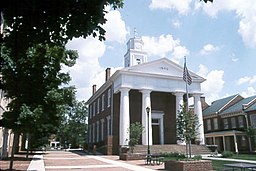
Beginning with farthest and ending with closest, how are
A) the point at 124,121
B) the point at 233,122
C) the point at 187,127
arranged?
1. the point at 233,122
2. the point at 124,121
3. the point at 187,127

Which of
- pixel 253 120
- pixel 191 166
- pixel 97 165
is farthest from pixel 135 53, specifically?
pixel 191 166

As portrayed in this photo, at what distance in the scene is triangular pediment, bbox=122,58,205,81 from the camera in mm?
33562

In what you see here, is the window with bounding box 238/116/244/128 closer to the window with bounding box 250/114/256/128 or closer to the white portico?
the window with bounding box 250/114/256/128

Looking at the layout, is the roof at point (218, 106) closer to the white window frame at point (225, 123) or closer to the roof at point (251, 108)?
the white window frame at point (225, 123)

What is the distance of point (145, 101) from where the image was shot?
32.7 m

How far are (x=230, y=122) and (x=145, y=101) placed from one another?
18.3 meters

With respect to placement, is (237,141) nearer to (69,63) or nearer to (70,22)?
(69,63)

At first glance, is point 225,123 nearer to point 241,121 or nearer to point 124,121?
point 241,121

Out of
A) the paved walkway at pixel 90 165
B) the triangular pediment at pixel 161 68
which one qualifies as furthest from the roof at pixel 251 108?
the paved walkway at pixel 90 165

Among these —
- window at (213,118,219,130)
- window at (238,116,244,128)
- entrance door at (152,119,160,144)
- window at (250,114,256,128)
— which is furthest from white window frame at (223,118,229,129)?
entrance door at (152,119,160,144)

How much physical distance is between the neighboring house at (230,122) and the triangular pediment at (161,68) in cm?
991

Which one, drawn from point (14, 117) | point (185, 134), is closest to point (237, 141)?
point (185, 134)

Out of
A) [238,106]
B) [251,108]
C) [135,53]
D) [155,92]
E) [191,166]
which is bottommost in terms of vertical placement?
[191,166]

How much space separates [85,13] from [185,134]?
1271 centimetres
